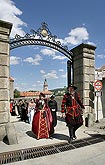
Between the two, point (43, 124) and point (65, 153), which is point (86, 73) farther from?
point (65, 153)

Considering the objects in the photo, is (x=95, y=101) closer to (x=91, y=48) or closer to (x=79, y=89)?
(x=79, y=89)

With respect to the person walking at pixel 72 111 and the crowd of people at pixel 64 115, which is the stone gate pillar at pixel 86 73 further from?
the person walking at pixel 72 111

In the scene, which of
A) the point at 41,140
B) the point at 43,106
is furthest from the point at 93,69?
the point at 41,140

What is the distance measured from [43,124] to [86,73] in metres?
3.90

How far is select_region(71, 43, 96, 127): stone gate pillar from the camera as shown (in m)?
9.57

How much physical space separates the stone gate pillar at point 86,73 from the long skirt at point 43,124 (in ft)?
9.28

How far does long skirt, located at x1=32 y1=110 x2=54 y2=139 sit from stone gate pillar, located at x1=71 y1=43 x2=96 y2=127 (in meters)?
2.83

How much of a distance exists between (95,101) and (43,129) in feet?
13.2

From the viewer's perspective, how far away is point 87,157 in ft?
15.3

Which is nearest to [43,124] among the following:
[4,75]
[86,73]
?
[4,75]

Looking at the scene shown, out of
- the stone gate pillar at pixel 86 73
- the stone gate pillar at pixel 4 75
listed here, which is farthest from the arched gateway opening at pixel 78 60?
the stone gate pillar at pixel 4 75

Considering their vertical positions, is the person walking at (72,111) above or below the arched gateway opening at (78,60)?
below

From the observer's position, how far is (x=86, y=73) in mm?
9695

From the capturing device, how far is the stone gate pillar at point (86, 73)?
957cm
